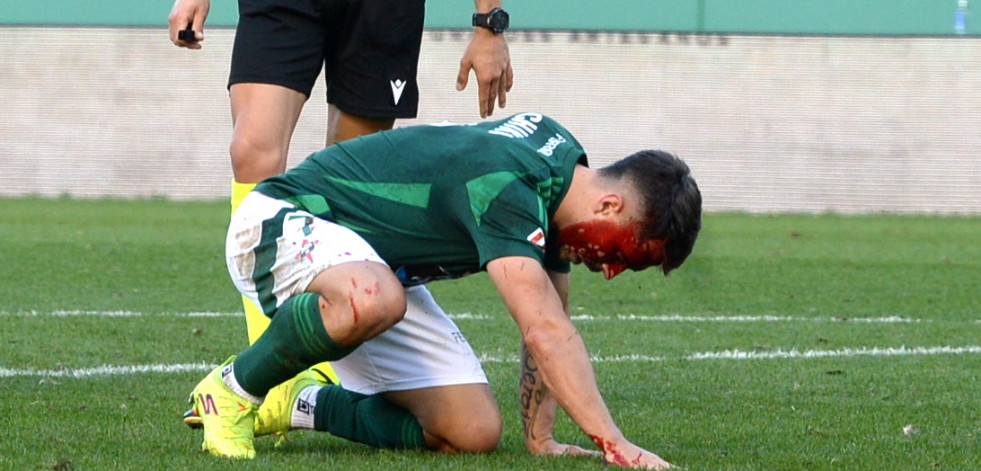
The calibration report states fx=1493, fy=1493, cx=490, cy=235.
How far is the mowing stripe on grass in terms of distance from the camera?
18.1 feet

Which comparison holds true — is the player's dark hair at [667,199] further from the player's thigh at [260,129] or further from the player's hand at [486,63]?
the player's thigh at [260,129]

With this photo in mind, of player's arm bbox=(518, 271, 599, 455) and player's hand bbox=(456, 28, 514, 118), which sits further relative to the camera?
player's hand bbox=(456, 28, 514, 118)

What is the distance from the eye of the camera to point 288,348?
371 centimetres

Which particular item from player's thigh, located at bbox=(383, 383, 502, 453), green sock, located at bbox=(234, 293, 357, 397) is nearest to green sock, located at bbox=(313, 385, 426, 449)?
player's thigh, located at bbox=(383, 383, 502, 453)

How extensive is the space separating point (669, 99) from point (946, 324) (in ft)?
61.8

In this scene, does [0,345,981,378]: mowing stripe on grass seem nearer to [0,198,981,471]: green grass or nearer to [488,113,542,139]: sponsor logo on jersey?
[0,198,981,471]: green grass

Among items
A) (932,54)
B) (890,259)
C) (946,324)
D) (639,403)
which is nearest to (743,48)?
(932,54)

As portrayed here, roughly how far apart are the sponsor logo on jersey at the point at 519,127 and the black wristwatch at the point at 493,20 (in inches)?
34.7

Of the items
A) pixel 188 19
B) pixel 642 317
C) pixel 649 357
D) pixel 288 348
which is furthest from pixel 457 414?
pixel 642 317

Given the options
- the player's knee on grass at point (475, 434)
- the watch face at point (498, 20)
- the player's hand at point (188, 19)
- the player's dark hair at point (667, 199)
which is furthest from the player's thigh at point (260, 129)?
the player's dark hair at point (667, 199)

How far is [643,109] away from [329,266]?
23.3m

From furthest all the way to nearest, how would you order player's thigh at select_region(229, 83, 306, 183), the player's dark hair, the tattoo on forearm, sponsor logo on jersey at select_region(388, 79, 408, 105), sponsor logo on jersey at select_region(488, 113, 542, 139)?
sponsor logo on jersey at select_region(388, 79, 408, 105) < player's thigh at select_region(229, 83, 306, 183) < the tattoo on forearm < sponsor logo on jersey at select_region(488, 113, 542, 139) < the player's dark hair

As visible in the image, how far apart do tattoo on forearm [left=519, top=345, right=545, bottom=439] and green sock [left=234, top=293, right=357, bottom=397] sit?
0.64m

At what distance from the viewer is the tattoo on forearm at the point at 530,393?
13.6ft
